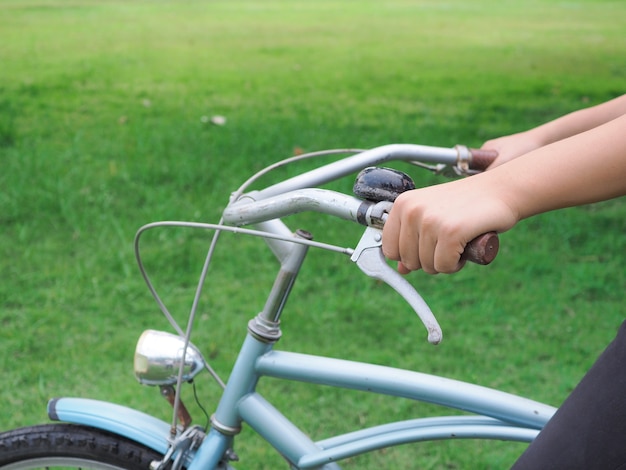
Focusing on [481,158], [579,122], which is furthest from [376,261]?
[579,122]

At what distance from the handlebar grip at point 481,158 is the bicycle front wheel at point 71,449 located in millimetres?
800

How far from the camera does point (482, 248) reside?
3.03 ft

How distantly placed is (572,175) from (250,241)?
3.33m

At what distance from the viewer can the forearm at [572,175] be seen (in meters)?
0.95

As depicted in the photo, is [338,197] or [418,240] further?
[338,197]

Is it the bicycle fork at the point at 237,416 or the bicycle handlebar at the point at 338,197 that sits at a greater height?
the bicycle handlebar at the point at 338,197

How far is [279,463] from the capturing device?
2.71 metres

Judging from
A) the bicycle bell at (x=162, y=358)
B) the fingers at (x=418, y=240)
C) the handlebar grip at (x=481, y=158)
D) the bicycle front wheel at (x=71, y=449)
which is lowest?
the bicycle front wheel at (x=71, y=449)

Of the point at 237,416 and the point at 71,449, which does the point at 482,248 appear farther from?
the point at 71,449

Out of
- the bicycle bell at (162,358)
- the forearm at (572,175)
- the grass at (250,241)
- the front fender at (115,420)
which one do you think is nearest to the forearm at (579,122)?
the forearm at (572,175)

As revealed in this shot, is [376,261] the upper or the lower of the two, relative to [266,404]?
upper

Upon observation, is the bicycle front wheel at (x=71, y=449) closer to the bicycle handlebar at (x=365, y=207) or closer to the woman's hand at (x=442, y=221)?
the bicycle handlebar at (x=365, y=207)

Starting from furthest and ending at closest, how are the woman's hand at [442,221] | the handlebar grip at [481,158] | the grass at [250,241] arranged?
the grass at [250,241], the handlebar grip at [481,158], the woman's hand at [442,221]

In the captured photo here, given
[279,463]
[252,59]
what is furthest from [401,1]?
[279,463]
